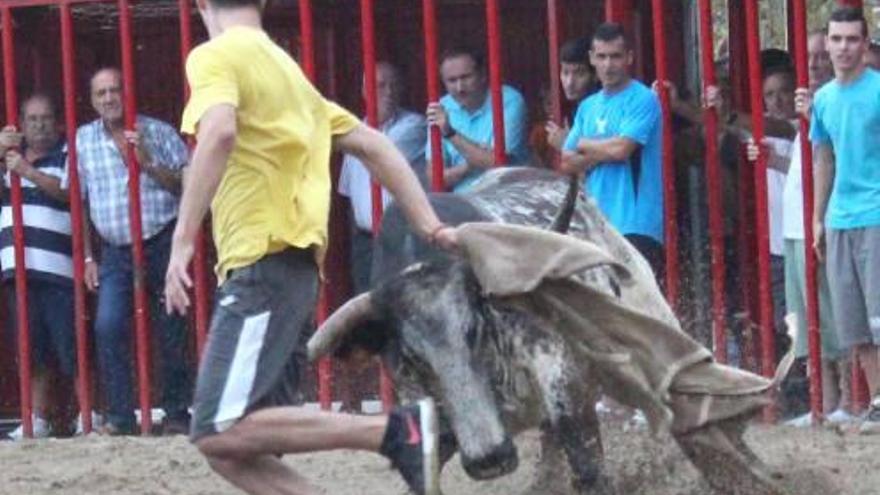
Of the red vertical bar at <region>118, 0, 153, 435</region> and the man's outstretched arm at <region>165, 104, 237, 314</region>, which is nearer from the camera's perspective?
the man's outstretched arm at <region>165, 104, 237, 314</region>

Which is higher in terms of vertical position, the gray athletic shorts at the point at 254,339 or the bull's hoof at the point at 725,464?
the gray athletic shorts at the point at 254,339

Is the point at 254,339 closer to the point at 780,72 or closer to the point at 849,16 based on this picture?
the point at 849,16

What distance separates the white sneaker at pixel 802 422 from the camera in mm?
9967

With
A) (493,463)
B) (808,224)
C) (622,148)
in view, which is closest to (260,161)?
(493,463)

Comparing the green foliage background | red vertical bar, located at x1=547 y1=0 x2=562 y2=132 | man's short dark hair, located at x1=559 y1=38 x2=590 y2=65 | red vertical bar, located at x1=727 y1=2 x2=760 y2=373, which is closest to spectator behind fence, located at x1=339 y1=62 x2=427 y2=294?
red vertical bar, located at x1=547 y1=0 x2=562 y2=132

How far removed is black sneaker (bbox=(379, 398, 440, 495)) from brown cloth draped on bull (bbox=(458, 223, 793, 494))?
0.75m

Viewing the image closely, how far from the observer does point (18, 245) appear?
35.4ft

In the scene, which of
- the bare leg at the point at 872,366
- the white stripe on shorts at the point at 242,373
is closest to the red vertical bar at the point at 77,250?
the bare leg at the point at 872,366

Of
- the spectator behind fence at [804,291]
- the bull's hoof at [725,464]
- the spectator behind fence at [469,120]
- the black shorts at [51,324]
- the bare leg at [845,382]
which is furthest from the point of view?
the black shorts at [51,324]

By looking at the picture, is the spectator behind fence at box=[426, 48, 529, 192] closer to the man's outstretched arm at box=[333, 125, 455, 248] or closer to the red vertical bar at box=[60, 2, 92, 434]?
the red vertical bar at box=[60, 2, 92, 434]

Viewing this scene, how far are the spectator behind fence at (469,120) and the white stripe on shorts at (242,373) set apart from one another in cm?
378

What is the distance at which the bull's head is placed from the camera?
7.00 metres

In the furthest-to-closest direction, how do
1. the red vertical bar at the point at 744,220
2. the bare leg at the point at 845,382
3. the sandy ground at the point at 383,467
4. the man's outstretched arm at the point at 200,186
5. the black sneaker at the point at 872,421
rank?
the red vertical bar at the point at 744,220 → the bare leg at the point at 845,382 → the black sneaker at the point at 872,421 → the sandy ground at the point at 383,467 → the man's outstretched arm at the point at 200,186

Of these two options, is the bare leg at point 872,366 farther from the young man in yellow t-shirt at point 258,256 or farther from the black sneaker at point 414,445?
the black sneaker at point 414,445
